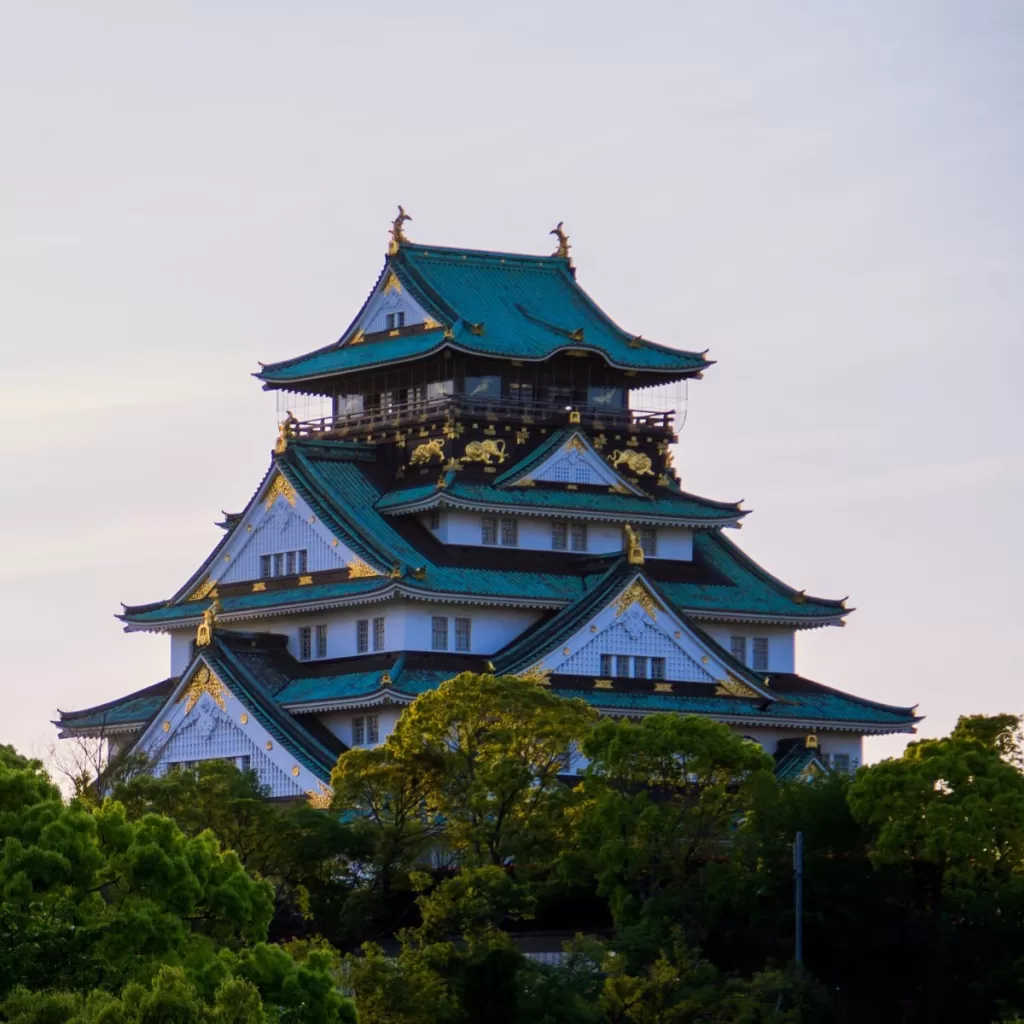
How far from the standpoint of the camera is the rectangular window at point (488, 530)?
88.8m

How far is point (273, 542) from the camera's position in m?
89.6

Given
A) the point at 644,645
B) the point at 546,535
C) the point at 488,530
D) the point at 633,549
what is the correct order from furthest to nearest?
Result: 1. the point at 546,535
2. the point at 488,530
3. the point at 644,645
4. the point at 633,549

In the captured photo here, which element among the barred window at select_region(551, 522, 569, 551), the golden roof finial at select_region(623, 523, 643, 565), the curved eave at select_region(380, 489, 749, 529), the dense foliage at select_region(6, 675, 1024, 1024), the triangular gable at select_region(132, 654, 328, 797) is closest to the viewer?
the dense foliage at select_region(6, 675, 1024, 1024)

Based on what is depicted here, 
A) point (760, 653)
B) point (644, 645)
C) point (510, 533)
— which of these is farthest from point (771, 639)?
point (510, 533)

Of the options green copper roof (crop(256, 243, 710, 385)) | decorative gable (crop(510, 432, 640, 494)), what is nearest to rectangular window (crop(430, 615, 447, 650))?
decorative gable (crop(510, 432, 640, 494))

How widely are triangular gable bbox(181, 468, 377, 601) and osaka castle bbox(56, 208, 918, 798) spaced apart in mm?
77

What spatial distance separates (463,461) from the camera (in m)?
88.9

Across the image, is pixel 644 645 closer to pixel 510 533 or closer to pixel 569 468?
pixel 510 533

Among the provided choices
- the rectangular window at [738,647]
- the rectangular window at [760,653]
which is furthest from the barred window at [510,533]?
the rectangular window at [760,653]

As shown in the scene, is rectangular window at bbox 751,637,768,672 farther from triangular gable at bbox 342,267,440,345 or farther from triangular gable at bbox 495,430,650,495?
triangular gable at bbox 342,267,440,345

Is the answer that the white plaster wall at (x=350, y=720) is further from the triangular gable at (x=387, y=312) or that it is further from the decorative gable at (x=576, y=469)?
the triangular gable at (x=387, y=312)

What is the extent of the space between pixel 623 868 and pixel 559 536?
23.1 m

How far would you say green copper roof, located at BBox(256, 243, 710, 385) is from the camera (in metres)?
90.9

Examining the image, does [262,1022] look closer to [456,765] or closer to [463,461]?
[456,765]
